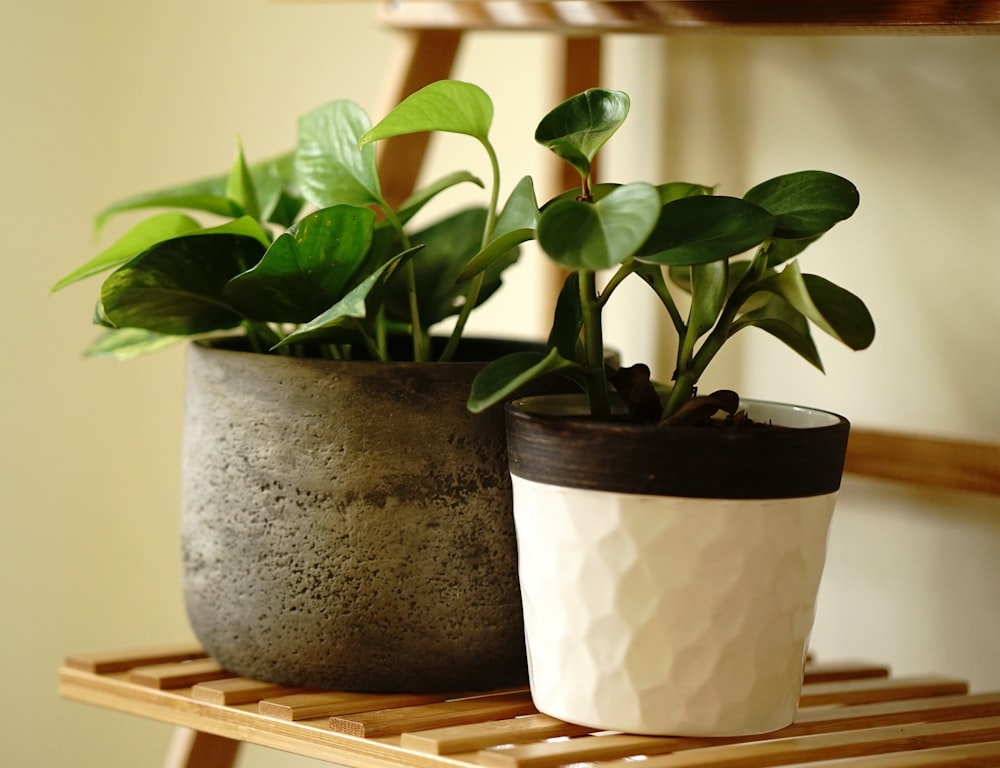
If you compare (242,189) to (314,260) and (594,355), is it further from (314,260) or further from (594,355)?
(594,355)

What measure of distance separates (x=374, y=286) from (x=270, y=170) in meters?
0.32

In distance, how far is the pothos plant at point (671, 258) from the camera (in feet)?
2.08

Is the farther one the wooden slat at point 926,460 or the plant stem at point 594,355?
the wooden slat at point 926,460

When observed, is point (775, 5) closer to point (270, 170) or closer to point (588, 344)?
point (588, 344)

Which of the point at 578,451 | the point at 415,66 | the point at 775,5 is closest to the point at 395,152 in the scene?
the point at 415,66

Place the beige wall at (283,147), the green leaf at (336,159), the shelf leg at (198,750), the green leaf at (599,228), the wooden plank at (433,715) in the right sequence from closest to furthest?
the green leaf at (599,228) → the wooden plank at (433,715) → the green leaf at (336,159) → the shelf leg at (198,750) → the beige wall at (283,147)

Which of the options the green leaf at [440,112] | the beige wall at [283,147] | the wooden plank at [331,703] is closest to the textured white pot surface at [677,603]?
the wooden plank at [331,703]

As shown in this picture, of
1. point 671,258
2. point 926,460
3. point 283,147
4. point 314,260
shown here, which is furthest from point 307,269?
point 283,147

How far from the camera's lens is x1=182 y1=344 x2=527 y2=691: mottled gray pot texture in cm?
76

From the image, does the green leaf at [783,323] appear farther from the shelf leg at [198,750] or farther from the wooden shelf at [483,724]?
the shelf leg at [198,750]

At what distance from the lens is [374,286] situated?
71cm

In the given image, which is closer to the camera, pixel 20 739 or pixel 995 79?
pixel 995 79

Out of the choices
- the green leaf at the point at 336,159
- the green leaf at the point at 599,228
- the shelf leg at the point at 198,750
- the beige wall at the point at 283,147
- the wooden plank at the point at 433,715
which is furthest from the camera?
the beige wall at the point at 283,147

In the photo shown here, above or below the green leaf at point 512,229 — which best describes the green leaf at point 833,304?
below
